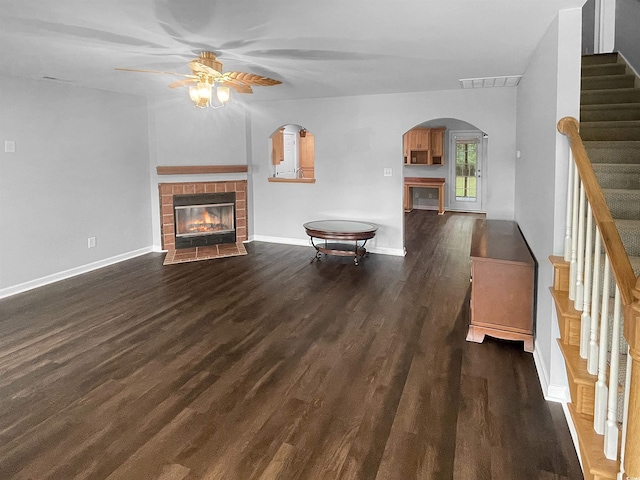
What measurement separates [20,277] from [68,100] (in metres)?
2.08

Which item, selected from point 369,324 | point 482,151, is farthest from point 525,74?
point 482,151

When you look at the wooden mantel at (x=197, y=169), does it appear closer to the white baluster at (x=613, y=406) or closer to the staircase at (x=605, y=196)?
the staircase at (x=605, y=196)

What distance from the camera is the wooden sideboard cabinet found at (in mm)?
3242

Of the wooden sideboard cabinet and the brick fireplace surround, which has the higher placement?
the brick fireplace surround

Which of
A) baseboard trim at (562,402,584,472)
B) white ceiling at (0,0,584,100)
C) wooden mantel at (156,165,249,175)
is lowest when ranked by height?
baseboard trim at (562,402,584,472)

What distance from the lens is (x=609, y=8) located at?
16.1ft

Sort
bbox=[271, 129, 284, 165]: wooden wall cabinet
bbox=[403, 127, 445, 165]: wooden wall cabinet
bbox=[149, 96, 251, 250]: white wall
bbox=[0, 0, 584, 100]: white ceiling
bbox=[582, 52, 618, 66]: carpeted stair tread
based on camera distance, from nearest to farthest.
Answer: bbox=[0, 0, 584, 100]: white ceiling → bbox=[582, 52, 618, 66]: carpeted stair tread → bbox=[149, 96, 251, 250]: white wall → bbox=[271, 129, 284, 165]: wooden wall cabinet → bbox=[403, 127, 445, 165]: wooden wall cabinet

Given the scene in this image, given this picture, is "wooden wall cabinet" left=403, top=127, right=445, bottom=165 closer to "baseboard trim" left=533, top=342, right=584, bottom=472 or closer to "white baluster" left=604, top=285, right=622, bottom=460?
"baseboard trim" left=533, top=342, right=584, bottom=472

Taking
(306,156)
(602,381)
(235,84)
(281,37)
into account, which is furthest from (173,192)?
(602,381)

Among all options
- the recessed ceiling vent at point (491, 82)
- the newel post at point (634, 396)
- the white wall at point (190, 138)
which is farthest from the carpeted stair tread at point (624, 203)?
the white wall at point (190, 138)

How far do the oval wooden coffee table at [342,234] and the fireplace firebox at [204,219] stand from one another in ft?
4.76

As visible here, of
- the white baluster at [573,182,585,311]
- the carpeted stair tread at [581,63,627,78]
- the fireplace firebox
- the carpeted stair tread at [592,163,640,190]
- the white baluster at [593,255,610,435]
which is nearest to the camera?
the white baluster at [593,255,610,435]

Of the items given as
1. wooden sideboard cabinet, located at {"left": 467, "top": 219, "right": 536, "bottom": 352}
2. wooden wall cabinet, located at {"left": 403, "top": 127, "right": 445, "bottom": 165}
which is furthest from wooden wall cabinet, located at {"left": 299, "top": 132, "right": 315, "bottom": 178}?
wooden sideboard cabinet, located at {"left": 467, "top": 219, "right": 536, "bottom": 352}

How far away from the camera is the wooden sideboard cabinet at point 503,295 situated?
3.24 meters
